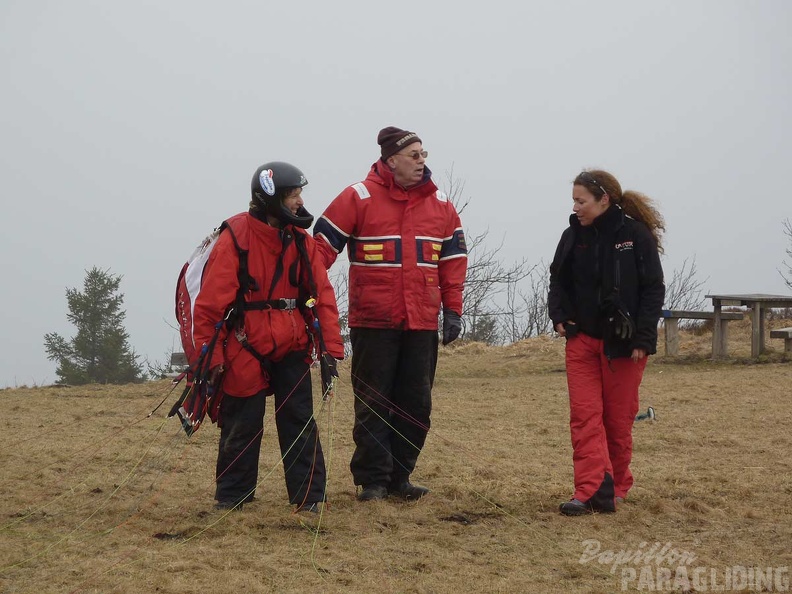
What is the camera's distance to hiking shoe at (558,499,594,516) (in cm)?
548

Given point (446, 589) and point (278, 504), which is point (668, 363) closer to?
point (278, 504)

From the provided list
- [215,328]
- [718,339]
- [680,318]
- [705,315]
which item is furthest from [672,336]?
[215,328]

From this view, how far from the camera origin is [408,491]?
19.6 feet

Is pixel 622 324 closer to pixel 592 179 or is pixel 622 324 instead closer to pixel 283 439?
pixel 592 179

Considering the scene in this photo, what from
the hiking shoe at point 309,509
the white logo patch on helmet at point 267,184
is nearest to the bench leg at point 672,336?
the hiking shoe at point 309,509

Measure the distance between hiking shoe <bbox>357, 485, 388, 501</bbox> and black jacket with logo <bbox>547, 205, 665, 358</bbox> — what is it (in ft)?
4.63

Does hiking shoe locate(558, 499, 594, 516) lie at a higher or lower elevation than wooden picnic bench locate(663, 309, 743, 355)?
lower

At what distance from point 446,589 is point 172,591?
3.58ft

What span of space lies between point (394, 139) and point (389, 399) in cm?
153

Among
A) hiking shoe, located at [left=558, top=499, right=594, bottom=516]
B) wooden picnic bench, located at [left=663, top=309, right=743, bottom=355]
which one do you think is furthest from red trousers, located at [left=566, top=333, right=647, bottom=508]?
A: wooden picnic bench, located at [left=663, top=309, right=743, bottom=355]

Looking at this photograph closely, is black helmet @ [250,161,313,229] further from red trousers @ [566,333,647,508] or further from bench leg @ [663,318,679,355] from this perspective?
bench leg @ [663,318,679,355]

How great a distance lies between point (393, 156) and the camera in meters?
5.91

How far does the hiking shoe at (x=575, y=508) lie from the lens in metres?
5.48

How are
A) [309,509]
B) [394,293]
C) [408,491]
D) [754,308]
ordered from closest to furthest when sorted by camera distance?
[309,509]
[394,293]
[408,491]
[754,308]
